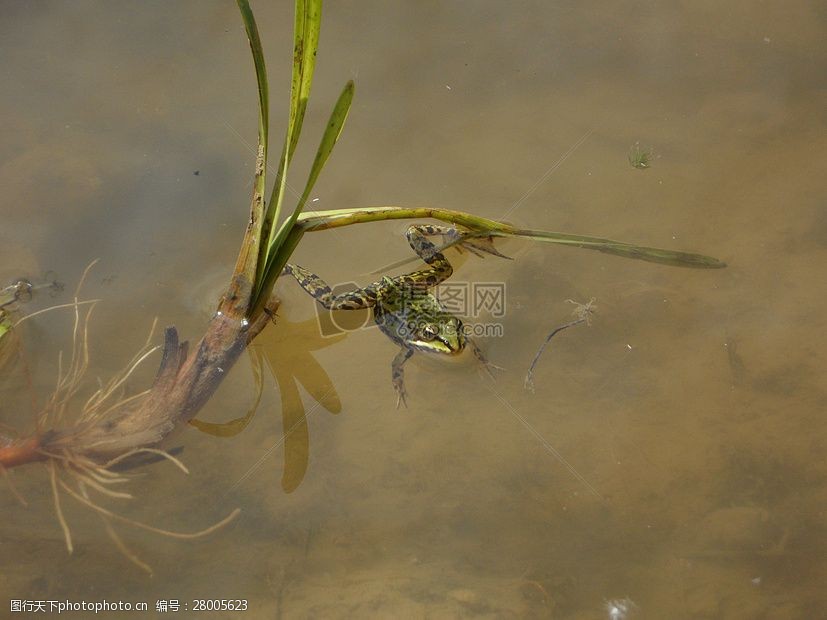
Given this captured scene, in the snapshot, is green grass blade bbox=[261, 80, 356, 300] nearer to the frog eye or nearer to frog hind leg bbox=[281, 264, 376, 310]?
frog hind leg bbox=[281, 264, 376, 310]

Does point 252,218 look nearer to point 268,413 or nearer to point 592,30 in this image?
point 268,413

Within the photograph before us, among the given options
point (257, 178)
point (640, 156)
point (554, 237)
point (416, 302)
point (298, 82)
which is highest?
point (298, 82)

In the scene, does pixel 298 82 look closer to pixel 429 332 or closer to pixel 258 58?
pixel 258 58

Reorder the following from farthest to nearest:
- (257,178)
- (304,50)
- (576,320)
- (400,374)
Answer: (576,320)
(400,374)
(257,178)
(304,50)

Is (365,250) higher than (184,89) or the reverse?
the reverse

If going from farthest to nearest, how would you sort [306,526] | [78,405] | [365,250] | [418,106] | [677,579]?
[418,106]
[365,250]
[78,405]
[306,526]
[677,579]

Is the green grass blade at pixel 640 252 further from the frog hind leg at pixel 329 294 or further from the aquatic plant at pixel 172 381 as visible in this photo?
the frog hind leg at pixel 329 294

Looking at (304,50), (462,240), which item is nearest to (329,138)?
(304,50)

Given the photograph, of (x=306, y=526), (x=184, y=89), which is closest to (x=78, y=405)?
(x=306, y=526)
